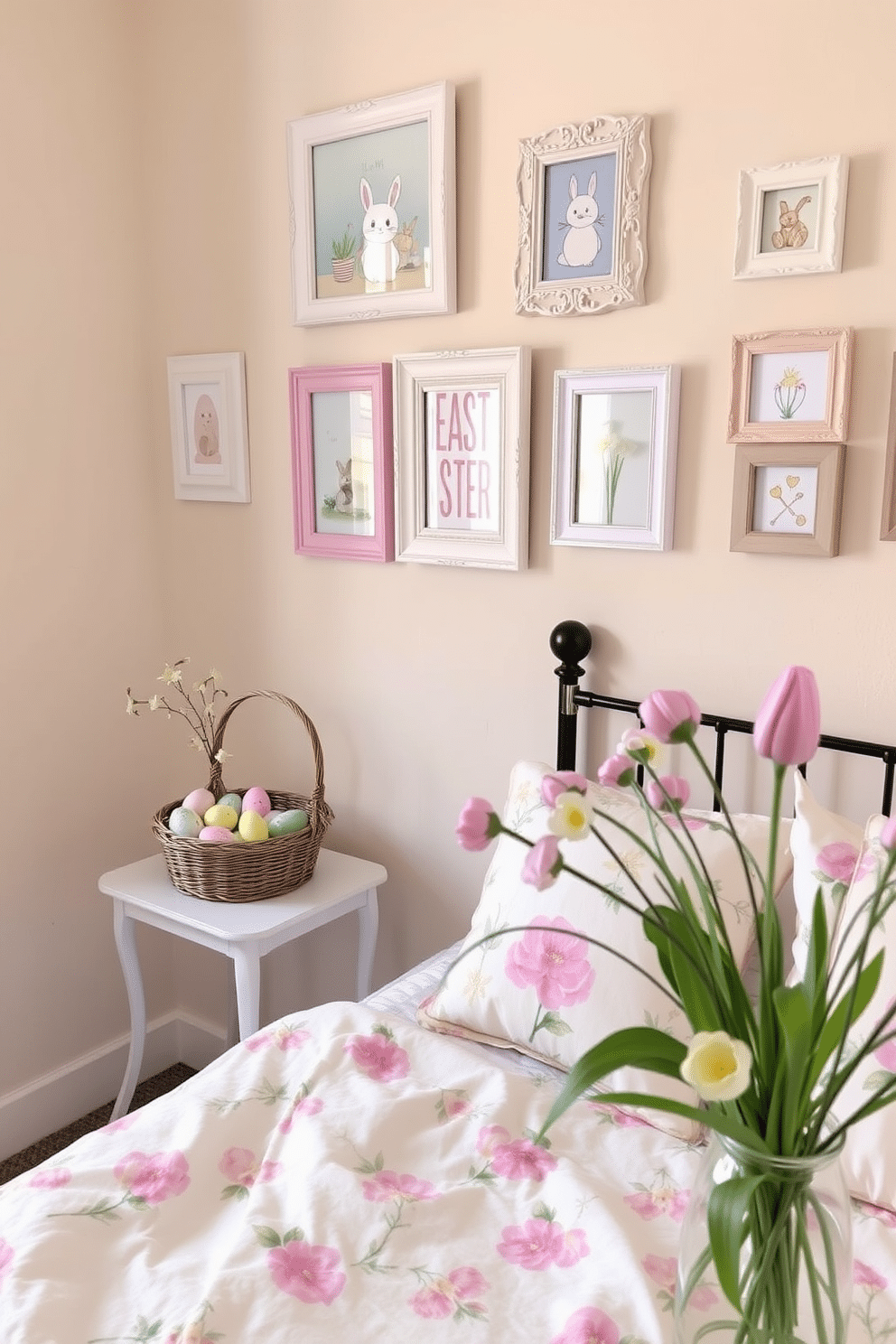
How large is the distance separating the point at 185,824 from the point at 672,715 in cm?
140

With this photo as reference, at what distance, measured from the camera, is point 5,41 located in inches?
84.7

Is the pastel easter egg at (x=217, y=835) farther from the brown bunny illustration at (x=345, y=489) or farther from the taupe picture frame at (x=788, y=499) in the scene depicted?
the taupe picture frame at (x=788, y=499)

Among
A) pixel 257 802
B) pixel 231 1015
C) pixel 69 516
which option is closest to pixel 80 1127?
pixel 231 1015

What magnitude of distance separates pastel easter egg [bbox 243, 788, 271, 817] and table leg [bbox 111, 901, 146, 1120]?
33cm

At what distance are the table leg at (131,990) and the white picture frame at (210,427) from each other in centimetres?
90

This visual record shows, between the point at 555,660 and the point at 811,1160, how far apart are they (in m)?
1.22

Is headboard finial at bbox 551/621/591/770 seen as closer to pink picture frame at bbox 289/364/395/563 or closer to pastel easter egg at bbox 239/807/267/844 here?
pink picture frame at bbox 289/364/395/563

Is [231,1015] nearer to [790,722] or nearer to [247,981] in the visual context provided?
[247,981]

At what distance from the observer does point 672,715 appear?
887 mm

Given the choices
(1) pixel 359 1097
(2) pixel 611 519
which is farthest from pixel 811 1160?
(2) pixel 611 519

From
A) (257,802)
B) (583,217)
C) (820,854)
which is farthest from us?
(257,802)

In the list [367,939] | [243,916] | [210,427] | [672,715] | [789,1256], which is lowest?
[367,939]

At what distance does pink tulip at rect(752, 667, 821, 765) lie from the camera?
79cm

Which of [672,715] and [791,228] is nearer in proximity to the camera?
[672,715]
